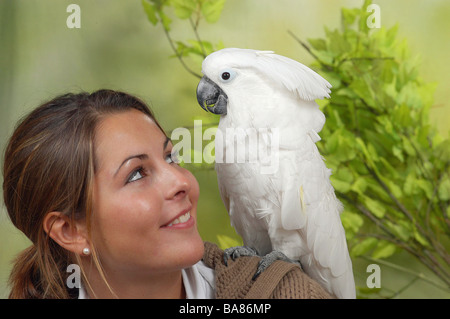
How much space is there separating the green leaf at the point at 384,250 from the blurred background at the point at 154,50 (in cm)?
14

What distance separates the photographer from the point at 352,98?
1.76 meters

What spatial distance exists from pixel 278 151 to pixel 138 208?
0.41 m

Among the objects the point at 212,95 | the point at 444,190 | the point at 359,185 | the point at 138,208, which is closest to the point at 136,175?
the point at 138,208

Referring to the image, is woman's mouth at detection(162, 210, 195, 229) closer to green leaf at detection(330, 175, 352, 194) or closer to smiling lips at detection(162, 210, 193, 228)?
smiling lips at detection(162, 210, 193, 228)

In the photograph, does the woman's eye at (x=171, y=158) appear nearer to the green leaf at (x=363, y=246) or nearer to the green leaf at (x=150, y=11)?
the green leaf at (x=150, y=11)

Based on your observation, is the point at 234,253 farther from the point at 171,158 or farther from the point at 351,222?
the point at 351,222

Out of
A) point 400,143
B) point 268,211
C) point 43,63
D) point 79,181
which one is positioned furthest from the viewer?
point 400,143

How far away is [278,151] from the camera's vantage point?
3.80 feet

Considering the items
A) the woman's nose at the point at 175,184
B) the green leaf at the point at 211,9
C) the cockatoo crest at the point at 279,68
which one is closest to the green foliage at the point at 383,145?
the green leaf at the point at 211,9

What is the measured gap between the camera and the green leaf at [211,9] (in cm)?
161

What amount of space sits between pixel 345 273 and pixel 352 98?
78 centimetres

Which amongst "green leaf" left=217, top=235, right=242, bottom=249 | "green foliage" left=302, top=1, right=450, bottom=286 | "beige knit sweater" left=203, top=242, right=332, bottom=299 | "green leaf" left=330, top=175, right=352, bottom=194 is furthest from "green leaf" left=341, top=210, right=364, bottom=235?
"beige knit sweater" left=203, top=242, right=332, bottom=299
